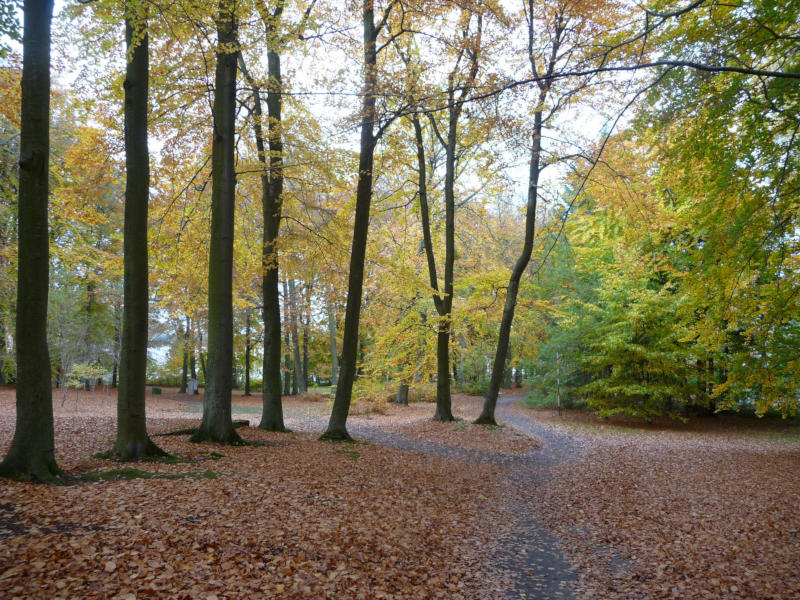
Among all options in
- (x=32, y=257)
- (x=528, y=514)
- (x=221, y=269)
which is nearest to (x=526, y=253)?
(x=528, y=514)

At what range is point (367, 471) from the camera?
24.6ft

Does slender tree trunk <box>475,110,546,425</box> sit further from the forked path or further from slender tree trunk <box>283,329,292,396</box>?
slender tree trunk <box>283,329,292,396</box>

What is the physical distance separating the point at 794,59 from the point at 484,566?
7669 millimetres

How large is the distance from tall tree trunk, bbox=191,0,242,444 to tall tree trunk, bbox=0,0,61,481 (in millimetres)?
3493

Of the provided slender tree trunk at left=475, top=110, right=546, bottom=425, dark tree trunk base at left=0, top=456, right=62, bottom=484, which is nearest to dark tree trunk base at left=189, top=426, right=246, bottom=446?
dark tree trunk base at left=0, top=456, right=62, bottom=484

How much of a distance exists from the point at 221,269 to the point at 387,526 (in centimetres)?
544

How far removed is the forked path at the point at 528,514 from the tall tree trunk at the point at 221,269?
14.3 feet

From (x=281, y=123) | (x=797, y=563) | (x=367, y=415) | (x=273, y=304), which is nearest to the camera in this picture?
(x=797, y=563)

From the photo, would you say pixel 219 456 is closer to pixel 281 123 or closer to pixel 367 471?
pixel 367 471

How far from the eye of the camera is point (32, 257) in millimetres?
4754

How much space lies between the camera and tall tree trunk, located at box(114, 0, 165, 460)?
6.29 meters

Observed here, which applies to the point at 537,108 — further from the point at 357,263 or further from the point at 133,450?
the point at 133,450

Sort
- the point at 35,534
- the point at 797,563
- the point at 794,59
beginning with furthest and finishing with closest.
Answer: the point at 794,59 → the point at 797,563 → the point at 35,534

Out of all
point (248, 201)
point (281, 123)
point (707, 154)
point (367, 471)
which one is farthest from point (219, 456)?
point (707, 154)
